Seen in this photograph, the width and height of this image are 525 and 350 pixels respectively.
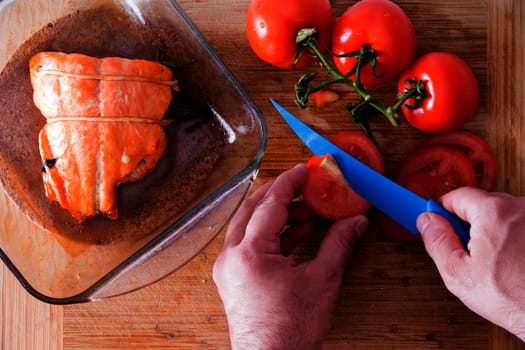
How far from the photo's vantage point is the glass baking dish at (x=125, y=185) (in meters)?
1.43

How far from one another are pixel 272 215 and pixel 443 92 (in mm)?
543

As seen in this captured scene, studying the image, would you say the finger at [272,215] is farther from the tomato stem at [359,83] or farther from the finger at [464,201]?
the finger at [464,201]

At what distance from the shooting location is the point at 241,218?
135cm

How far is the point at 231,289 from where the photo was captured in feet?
4.20

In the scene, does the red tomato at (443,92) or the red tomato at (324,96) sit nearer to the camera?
the red tomato at (443,92)

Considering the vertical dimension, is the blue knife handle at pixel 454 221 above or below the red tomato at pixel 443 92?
below

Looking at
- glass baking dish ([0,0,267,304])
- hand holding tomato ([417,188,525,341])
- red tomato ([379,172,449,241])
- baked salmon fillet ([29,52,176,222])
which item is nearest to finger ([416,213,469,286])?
hand holding tomato ([417,188,525,341])

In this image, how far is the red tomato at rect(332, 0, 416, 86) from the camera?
52.8 inches

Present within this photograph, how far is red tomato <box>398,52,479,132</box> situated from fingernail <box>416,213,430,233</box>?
0.84ft

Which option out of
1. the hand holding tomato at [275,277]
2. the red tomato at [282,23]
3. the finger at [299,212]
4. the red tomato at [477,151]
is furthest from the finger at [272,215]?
the red tomato at [477,151]

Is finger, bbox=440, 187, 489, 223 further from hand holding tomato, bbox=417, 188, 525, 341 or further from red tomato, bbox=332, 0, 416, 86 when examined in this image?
red tomato, bbox=332, 0, 416, 86

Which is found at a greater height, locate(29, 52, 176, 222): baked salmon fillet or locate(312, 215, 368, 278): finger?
locate(29, 52, 176, 222): baked salmon fillet

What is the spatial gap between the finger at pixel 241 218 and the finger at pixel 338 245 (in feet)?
0.69

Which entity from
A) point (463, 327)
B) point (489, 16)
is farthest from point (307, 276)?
point (489, 16)
